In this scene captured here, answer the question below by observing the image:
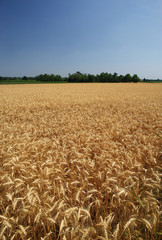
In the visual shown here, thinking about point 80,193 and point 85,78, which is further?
point 85,78

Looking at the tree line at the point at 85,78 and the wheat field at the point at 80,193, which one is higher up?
the tree line at the point at 85,78

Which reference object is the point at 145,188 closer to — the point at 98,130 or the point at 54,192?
the point at 54,192

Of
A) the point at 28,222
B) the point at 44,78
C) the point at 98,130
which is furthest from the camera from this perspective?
the point at 44,78

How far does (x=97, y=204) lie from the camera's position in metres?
1.83

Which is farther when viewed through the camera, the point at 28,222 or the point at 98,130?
the point at 98,130

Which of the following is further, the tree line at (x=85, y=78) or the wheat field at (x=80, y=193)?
the tree line at (x=85, y=78)

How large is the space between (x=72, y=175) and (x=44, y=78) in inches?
4891

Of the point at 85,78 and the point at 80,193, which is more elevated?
the point at 85,78

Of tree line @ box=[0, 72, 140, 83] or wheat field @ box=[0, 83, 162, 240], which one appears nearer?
wheat field @ box=[0, 83, 162, 240]

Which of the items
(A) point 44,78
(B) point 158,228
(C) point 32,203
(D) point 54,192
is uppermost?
(A) point 44,78

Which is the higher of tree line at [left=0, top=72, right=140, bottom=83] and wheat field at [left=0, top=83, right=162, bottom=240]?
tree line at [left=0, top=72, right=140, bottom=83]

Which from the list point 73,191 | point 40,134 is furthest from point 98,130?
point 73,191

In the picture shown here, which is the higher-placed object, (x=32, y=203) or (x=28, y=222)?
(x=32, y=203)

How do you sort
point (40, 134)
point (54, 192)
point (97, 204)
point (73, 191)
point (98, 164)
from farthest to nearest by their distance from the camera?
point (40, 134) → point (98, 164) → point (73, 191) → point (54, 192) → point (97, 204)
